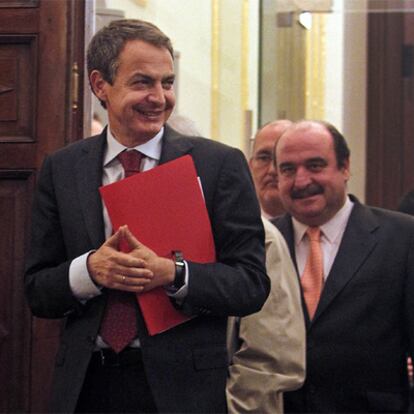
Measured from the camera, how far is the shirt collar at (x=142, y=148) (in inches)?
117

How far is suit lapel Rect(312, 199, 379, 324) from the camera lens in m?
3.87

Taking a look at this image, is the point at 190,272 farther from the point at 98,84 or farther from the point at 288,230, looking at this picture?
the point at 288,230

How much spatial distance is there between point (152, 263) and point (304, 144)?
154 centimetres

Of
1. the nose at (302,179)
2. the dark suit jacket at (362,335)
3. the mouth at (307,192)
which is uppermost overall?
the nose at (302,179)

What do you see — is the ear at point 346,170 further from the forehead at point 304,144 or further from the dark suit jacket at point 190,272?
the dark suit jacket at point 190,272

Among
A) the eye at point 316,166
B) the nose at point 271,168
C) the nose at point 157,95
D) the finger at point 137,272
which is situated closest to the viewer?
the finger at point 137,272

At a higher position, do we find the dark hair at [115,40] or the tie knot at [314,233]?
the dark hair at [115,40]

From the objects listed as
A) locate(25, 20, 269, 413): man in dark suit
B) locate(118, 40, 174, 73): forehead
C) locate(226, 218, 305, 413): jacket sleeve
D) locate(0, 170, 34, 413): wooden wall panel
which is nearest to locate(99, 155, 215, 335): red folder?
locate(25, 20, 269, 413): man in dark suit

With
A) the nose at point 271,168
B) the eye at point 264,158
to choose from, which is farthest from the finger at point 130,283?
the eye at point 264,158

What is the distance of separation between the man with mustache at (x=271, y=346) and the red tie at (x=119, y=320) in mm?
438

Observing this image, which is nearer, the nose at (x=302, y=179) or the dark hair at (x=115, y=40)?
the dark hair at (x=115, y=40)

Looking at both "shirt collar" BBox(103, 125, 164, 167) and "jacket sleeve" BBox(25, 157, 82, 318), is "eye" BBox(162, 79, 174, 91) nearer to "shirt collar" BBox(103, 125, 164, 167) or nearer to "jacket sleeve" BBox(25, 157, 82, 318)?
"shirt collar" BBox(103, 125, 164, 167)

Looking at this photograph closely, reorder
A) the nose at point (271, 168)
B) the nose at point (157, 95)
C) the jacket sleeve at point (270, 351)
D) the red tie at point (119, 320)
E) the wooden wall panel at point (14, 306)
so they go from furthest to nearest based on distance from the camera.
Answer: the nose at point (271, 168) → the wooden wall panel at point (14, 306) → the jacket sleeve at point (270, 351) → the nose at point (157, 95) → the red tie at point (119, 320)

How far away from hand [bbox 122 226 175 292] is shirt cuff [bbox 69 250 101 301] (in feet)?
0.43
